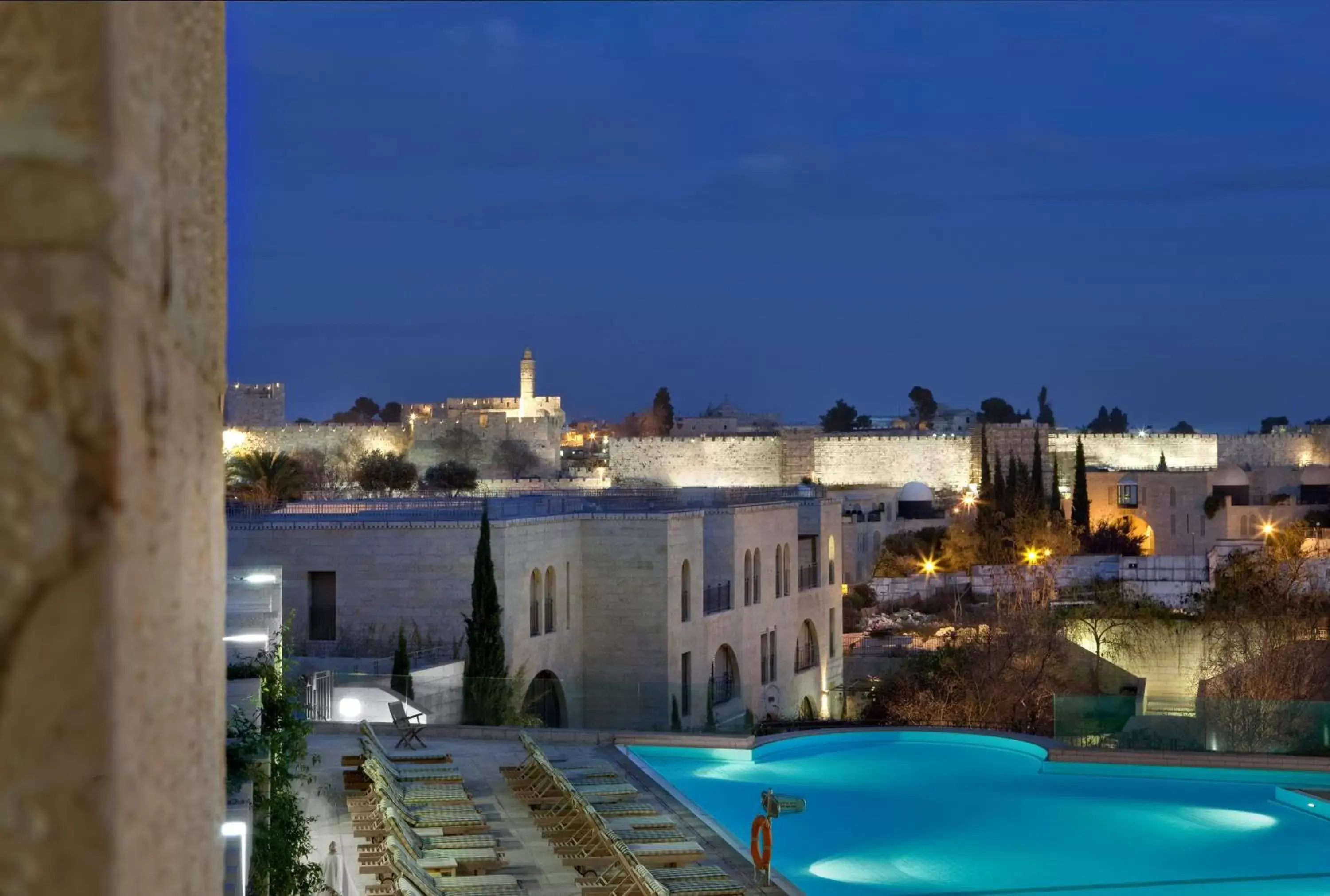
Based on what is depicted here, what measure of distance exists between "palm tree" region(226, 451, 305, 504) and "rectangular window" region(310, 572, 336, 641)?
21.2ft

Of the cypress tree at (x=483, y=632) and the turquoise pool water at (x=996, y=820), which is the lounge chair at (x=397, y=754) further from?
the cypress tree at (x=483, y=632)

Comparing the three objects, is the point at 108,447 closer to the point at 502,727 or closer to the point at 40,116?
the point at 40,116

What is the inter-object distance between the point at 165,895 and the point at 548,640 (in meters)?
18.8

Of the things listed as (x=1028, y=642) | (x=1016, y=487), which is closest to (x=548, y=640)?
(x=1028, y=642)

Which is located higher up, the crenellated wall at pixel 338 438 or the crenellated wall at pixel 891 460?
the crenellated wall at pixel 338 438

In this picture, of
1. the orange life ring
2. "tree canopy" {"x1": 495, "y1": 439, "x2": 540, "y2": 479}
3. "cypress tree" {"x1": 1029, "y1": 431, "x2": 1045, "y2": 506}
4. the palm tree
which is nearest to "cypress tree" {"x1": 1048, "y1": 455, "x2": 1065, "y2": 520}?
"cypress tree" {"x1": 1029, "y1": 431, "x2": 1045, "y2": 506}

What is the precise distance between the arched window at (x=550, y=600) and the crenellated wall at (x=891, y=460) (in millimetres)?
37740

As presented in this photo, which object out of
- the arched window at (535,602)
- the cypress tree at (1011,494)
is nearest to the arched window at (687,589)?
the arched window at (535,602)

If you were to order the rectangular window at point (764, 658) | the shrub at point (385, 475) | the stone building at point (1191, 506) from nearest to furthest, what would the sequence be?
1. the rectangular window at point (764, 658)
2. the stone building at point (1191, 506)
3. the shrub at point (385, 475)

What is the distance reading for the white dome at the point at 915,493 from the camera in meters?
47.0

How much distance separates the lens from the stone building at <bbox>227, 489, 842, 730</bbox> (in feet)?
60.0

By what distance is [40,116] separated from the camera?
63cm

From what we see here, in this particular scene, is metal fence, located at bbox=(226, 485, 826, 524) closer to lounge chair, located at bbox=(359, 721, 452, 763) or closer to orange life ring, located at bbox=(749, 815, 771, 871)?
lounge chair, located at bbox=(359, 721, 452, 763)

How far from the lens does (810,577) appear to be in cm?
2709
